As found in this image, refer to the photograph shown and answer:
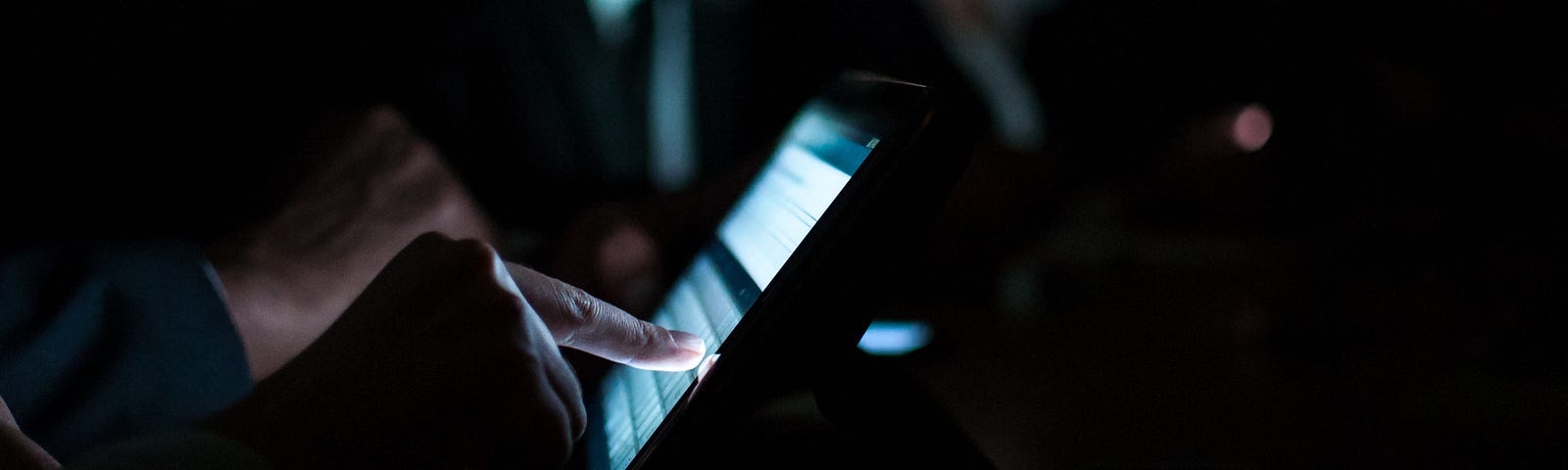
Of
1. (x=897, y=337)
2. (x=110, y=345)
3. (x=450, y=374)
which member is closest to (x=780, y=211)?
(x=450, y=374)

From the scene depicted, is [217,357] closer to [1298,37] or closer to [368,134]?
[368,134]

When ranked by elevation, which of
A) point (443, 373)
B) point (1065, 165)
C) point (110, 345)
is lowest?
point (110, 345)

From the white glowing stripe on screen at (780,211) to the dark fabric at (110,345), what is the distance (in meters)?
0.30

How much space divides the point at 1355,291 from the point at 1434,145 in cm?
25

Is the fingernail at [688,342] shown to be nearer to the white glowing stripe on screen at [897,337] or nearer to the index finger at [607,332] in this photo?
the index finger at [607,332]

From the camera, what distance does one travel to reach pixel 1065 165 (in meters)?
0.85

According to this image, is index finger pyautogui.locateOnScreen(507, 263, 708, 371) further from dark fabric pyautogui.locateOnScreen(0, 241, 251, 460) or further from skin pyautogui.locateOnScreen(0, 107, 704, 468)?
dark fabric pyautogui.locateOnScreen(0, 241, 251, 460)

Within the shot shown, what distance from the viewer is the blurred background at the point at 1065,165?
0.53 m

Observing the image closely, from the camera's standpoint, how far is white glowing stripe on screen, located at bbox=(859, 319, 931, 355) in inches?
22.0

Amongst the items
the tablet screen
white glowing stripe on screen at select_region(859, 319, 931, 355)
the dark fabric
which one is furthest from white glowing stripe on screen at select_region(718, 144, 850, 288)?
the dark fabric

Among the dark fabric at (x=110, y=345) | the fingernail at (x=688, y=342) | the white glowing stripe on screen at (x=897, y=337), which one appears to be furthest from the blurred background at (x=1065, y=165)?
the dark fabric at (x=110, y=345)

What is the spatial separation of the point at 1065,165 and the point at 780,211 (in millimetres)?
594

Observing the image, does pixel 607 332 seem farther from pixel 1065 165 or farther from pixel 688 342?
pixel 1065 165

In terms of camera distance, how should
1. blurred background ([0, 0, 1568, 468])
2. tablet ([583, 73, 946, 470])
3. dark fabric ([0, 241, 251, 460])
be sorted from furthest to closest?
blurred background ([0, 0, 1568, 468])
dark fabric ([0, 241, 251, 460])
tablet ([583, 73, 946, 470])
